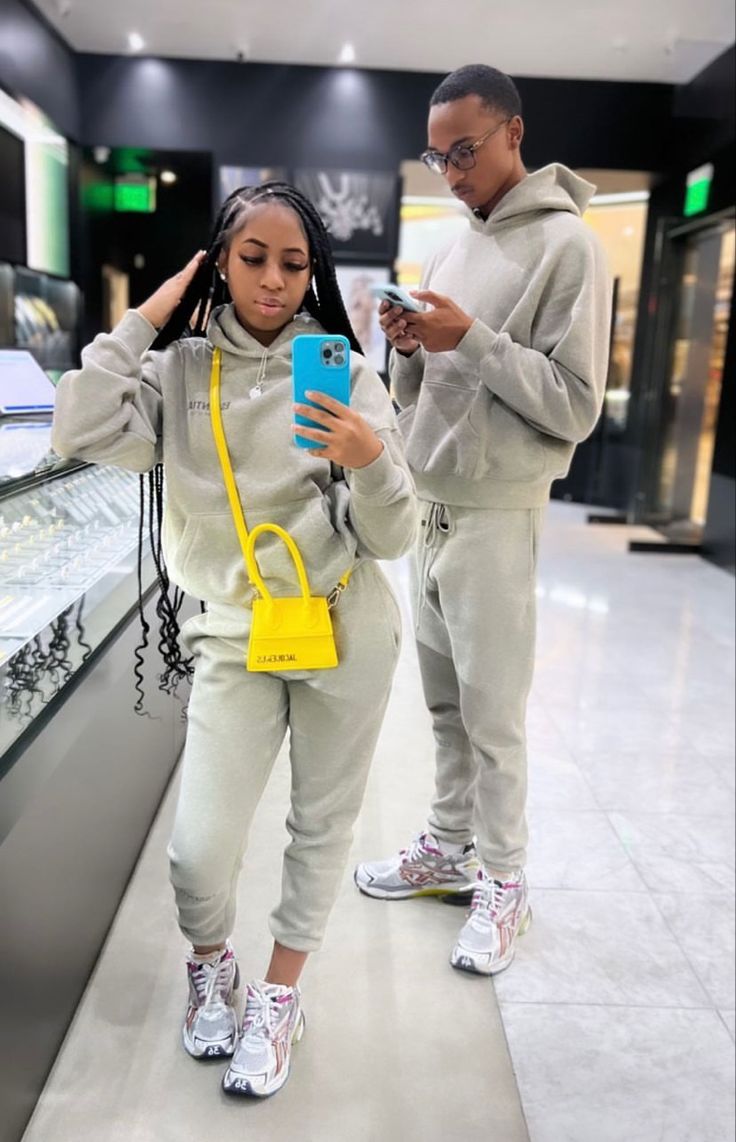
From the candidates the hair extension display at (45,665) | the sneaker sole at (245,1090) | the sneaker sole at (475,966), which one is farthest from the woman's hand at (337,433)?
the sneaker sole at (475,966)

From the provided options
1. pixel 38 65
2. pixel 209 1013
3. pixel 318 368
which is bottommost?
pixel 209 1013

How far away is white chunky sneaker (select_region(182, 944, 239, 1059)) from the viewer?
1.58 meters

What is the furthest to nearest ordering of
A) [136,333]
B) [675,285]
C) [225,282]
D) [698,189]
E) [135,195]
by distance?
[135,195] → [675,285] → [698,189] → [225,282] → [136,333]

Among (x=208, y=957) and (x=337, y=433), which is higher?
(x=337, y=433)

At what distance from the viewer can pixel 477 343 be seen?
1.61 m

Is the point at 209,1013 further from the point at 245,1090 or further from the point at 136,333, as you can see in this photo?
the point at 136,333

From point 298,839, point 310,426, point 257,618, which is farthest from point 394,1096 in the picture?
point 310,426

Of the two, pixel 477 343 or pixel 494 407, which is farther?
pixel 494 407

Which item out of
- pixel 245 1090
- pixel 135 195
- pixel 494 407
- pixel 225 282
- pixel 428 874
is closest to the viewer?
pixel 225 282

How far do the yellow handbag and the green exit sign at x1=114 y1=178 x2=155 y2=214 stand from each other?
820 centimetres

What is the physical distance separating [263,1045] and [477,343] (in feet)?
4.16

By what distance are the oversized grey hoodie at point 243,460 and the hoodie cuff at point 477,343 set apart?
0.33 m

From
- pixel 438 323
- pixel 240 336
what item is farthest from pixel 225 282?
pixel 438 323

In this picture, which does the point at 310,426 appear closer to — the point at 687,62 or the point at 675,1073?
the point at 675,1073
